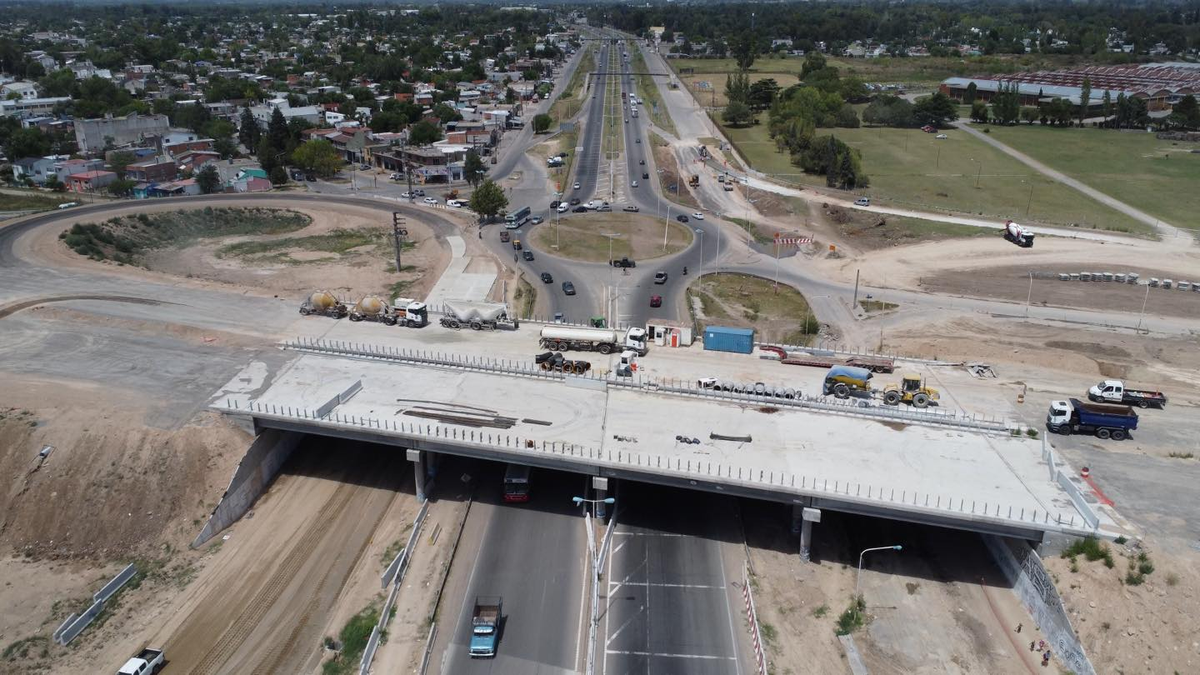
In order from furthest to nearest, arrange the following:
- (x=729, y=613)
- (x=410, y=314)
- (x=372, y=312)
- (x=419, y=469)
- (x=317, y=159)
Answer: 1. (x=317, y=159)
2. (x=372, y=312)
3. (x=410, y=314)
4. (x=419, y=469)
5. (x=729, y=613)

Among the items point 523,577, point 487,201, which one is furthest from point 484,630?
point 487,201

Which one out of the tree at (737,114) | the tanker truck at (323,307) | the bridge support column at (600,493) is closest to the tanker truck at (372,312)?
the tanker truck at (323,307)

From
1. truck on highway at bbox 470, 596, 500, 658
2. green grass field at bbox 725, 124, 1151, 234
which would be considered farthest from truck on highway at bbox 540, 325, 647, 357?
green grass field at bbox 725, 124, 1151, 234

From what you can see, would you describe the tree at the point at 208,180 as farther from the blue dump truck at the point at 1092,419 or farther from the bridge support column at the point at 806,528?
the blue dump truck at the point at 1092,419

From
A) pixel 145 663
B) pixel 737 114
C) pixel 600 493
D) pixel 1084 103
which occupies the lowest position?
pixel 145 663

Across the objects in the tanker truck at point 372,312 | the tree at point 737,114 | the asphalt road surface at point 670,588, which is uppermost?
the tree at point 737,114

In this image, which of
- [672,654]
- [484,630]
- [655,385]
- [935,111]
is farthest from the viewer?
[935,111]

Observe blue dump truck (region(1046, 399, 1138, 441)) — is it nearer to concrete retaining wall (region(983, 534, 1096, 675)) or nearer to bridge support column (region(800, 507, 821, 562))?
concrete retaining wall (region(983, 534, 1096, 675))

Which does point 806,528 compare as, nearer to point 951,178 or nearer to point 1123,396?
point 1123,396
